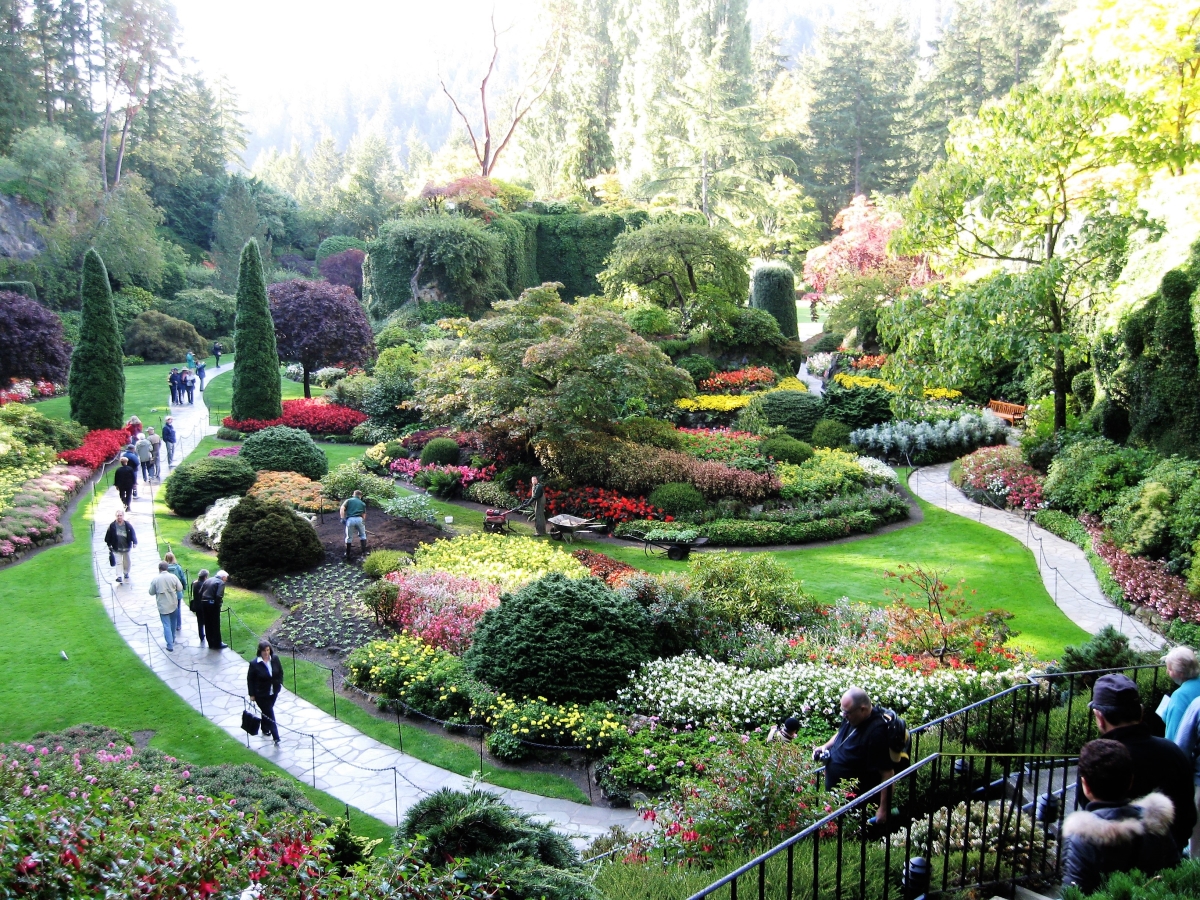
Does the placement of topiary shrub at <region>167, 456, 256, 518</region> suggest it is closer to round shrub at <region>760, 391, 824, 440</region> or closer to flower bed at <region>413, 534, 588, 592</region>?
flower bed at <region>413, 534, 588, 592</region>

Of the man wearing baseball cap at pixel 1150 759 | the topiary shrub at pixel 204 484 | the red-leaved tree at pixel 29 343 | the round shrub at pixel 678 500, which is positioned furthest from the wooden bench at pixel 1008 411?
the red-leaved tree at pixel 29 343

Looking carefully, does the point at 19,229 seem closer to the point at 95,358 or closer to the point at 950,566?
the point at 95,358

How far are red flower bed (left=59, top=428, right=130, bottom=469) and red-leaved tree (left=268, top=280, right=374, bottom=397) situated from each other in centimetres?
557

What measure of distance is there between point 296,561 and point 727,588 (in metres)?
7.17

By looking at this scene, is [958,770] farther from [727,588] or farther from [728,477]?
[728,477]

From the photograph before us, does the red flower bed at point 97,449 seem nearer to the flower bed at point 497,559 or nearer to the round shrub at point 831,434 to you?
the flower bed at point 497,559

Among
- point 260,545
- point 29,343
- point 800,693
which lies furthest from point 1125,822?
point 29,343

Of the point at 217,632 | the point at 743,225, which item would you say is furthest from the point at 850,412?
the point at 743,225

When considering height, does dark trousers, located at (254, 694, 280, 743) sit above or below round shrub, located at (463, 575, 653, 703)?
below

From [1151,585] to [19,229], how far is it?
135 ft

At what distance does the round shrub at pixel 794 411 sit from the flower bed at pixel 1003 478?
3.78 meters

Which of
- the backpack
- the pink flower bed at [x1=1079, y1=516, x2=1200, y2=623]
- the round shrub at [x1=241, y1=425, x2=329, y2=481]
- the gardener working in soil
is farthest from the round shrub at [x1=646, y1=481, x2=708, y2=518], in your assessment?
the backpack

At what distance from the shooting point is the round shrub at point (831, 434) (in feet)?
67.6

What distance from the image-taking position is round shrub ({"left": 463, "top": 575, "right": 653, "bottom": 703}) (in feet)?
30.6
